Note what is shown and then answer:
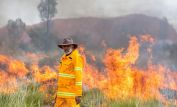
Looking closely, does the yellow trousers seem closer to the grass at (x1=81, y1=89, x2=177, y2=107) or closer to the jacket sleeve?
the jacket sleeve

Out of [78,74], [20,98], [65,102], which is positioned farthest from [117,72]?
[20,98]

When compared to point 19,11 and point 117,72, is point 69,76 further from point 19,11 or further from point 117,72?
point 19,11

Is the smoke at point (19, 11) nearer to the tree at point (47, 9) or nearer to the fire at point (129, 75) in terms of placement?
the tree at point (47, 9)

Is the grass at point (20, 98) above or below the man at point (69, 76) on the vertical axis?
below

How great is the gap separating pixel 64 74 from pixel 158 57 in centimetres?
1078

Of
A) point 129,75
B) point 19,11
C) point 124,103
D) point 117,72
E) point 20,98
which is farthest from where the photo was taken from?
point 19,11

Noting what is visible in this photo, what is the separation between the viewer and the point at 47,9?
16.6 metres

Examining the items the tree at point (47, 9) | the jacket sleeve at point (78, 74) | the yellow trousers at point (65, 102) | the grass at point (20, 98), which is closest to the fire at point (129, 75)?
the tree at point (47, 9)

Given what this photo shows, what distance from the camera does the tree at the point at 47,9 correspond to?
16.5 metres

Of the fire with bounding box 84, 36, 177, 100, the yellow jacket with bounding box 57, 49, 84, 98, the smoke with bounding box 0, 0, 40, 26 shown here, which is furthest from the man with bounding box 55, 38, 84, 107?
the smoke with bounding box 0, 0, 40, 26

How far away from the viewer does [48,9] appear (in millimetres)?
16656

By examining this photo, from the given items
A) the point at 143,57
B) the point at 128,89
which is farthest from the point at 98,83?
the point at 143,57

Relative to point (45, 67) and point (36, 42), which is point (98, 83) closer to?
point (45, 67)

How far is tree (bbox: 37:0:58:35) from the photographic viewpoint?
16.5 m
